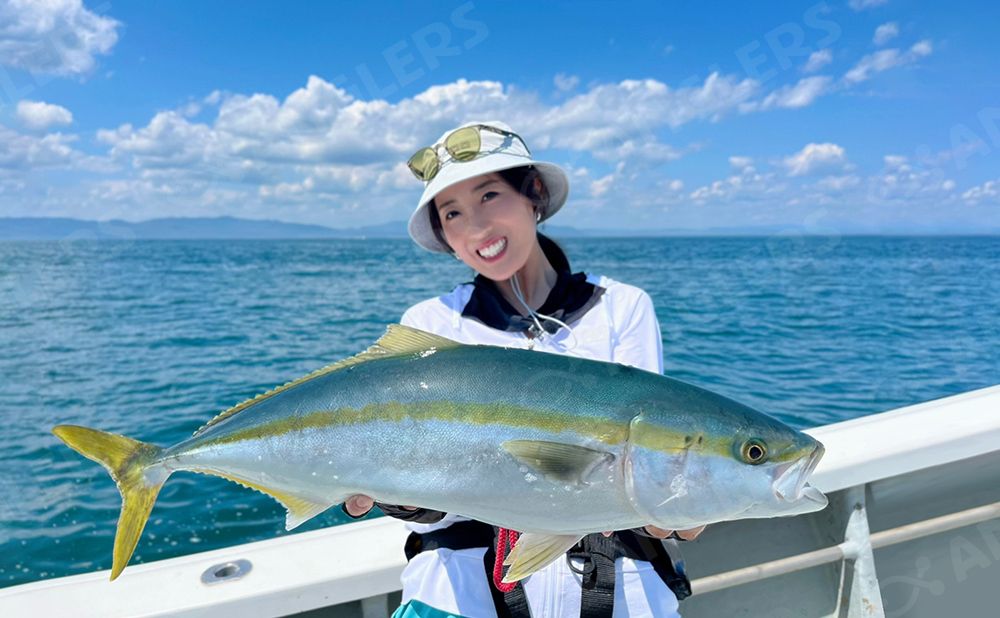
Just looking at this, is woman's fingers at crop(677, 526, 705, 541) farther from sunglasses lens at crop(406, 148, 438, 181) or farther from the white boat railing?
sunglasses lens at crop(406, 148, 438, 181)

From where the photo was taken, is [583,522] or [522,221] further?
[522,221]

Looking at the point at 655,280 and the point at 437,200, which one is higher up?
the point at 437,200

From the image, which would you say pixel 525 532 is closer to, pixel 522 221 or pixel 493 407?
pixel 493 407

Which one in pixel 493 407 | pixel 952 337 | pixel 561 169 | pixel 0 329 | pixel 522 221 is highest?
pixel 561 169

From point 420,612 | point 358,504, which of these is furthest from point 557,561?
point 358,504

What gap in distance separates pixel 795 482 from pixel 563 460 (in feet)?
1.95

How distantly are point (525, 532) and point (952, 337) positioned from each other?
2438 centimetres

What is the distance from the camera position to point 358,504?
6.65ft

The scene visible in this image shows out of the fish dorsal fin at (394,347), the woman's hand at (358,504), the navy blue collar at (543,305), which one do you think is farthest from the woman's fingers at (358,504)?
the navy blue collar at (543,305)

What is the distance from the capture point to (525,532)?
1.77 m

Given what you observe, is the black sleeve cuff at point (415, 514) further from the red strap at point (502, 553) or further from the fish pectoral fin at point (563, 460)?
the fish pectoral fin at point (563, 460)

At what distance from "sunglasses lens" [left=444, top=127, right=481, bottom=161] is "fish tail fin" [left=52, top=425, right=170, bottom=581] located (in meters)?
1.62

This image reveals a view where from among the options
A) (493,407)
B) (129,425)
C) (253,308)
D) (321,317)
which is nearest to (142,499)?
(493,407)

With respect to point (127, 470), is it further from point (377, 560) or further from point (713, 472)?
point (713, 472)
